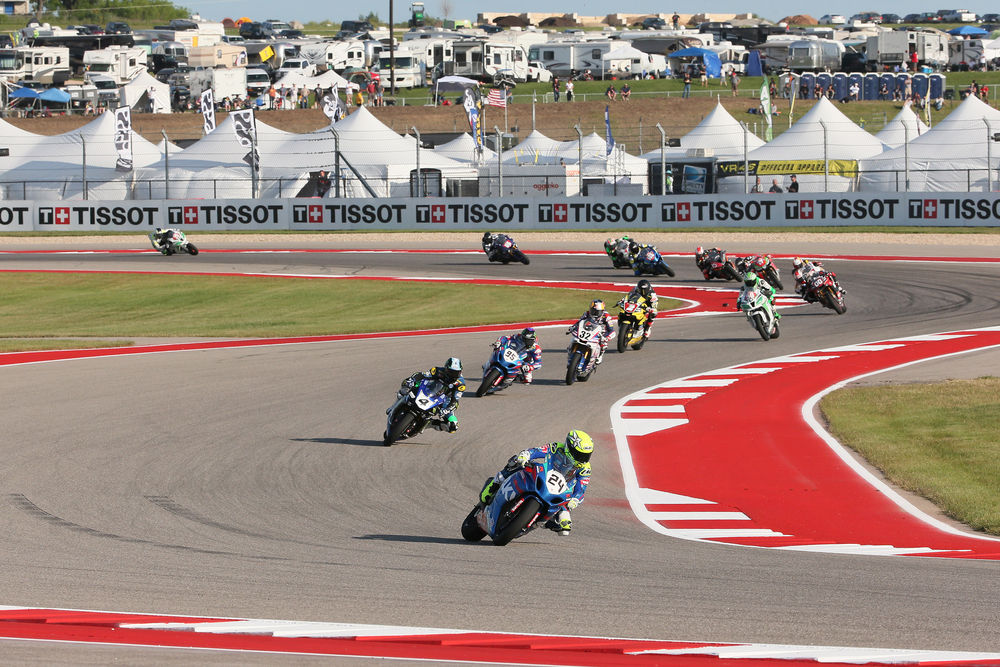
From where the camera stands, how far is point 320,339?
22.5 metres

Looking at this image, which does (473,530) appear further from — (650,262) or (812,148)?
(812,148)

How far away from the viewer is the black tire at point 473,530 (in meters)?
9.52

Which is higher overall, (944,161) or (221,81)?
(221,81)

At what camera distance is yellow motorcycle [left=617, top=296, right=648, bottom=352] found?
20.0 meters

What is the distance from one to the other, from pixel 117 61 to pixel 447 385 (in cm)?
8335

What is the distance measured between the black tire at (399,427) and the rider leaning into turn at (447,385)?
0.74ft

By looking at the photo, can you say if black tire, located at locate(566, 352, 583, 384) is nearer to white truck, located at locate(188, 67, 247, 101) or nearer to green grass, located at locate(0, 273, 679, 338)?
green grass, located at locate(0, 273, 679, 338)

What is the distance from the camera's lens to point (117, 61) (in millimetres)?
89938

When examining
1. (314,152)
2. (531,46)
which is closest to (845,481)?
(314,152)

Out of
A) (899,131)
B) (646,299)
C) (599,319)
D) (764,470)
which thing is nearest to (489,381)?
(599,319)

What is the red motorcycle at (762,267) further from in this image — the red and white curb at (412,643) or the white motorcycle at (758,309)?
the red and white curb at (412,643)

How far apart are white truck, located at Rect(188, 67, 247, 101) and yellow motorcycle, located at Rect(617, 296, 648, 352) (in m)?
60.3

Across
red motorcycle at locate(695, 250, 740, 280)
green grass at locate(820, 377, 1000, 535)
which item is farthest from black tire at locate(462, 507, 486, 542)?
red motorcycle at locate(695, 250, 740, 280)

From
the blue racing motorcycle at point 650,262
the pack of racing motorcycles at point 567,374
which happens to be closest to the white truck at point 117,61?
the pack of racing motorcycles at point 567,374
